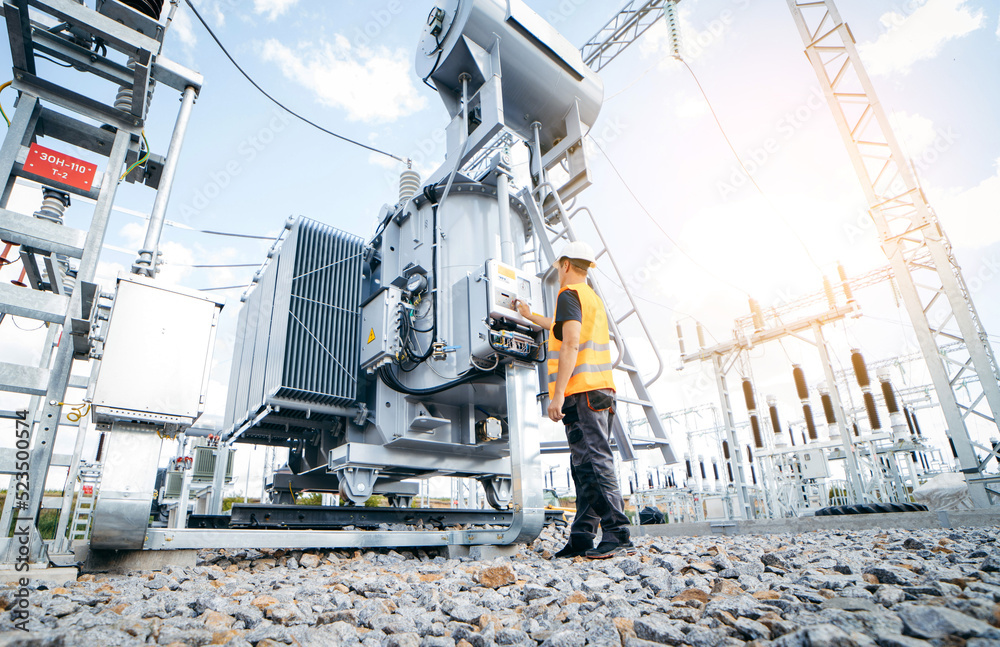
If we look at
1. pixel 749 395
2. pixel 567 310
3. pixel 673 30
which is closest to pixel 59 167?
pixel 567 310

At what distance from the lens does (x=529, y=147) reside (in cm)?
646

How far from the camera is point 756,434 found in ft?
52.0

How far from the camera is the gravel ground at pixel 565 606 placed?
4.25 ft

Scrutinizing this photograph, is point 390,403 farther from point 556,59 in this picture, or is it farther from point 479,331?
point 556,59

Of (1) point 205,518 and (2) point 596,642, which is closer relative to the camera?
(2) point 596,642

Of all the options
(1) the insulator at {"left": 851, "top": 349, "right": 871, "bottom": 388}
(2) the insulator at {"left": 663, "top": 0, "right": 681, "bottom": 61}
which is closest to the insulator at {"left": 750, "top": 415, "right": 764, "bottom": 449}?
(1) the insulator at {"left": 851, "top": 349, "right": 871, "bottom": 388}

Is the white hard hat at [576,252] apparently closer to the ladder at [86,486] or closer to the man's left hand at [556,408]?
the man's left hand at [556,408]

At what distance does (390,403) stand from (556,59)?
4.39 meters

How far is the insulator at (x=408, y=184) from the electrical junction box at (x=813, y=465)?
13.1 m

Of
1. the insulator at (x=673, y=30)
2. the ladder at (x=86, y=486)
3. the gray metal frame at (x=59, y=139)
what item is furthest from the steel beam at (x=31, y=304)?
the insulator at (x=673, y=30)

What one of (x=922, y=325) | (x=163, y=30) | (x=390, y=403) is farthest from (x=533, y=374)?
(x=922, y=325)

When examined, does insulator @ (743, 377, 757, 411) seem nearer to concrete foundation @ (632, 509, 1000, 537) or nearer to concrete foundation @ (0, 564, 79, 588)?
concrete foundation @ (632, 509, 1000, 537)

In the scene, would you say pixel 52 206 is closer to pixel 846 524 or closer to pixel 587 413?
pixel 587 413

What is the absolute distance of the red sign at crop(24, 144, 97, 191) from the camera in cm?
294
